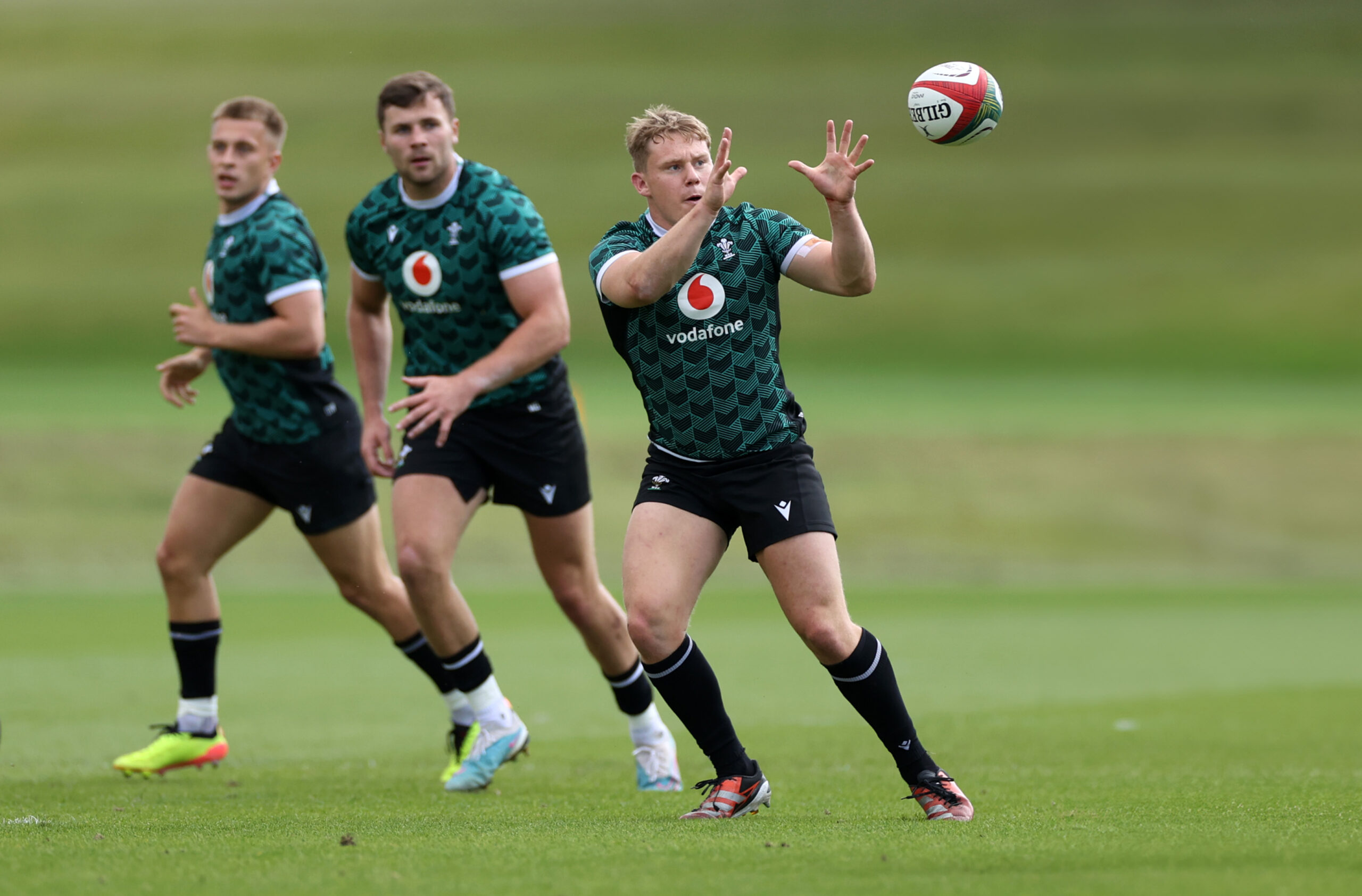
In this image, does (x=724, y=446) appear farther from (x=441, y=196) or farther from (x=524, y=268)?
(x=441, y=196)

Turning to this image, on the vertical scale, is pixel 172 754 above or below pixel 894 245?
below

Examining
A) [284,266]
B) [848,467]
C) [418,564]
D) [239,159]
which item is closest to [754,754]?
[418,564]

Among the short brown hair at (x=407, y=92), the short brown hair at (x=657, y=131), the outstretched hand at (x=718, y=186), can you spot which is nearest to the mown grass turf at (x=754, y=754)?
the outstretched hand at (x=718, y=186)

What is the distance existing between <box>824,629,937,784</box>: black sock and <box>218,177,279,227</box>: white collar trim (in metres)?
3.38

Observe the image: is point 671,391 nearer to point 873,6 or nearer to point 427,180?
point 427,180

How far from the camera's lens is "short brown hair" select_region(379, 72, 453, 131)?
21.1 ft

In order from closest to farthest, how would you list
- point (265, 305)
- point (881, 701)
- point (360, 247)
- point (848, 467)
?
point (881, 701), point (360, 247), point (265, 305), point (848, 467)

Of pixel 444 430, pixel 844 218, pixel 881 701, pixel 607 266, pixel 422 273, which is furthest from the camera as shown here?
pixel 422 273

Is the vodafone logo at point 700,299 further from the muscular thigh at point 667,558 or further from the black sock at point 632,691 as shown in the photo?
the black sock at point 632,691

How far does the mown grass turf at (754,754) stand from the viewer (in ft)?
14.0

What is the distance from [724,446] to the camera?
545 cm

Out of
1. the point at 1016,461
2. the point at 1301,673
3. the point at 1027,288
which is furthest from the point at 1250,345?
the point at 1301,673

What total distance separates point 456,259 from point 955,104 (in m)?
2.04

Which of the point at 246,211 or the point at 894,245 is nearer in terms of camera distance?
the point at 246,211
